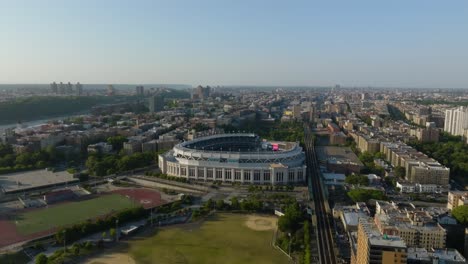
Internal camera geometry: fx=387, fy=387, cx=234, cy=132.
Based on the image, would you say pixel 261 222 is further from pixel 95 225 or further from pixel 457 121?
pixel 457 121

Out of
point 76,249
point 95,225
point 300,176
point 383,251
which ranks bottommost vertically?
point 76,249

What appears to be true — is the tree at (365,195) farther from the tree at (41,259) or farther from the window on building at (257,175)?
the tree at (41,259)

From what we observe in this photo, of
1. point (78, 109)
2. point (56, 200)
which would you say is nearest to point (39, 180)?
point (56, 200)

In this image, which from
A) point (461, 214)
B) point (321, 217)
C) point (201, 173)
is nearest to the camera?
point (461, 214)

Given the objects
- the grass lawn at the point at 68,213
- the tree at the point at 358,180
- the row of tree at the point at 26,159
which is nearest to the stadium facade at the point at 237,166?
the tree at the point at 358,180

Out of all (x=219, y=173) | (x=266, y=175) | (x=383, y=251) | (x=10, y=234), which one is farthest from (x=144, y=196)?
(x=383, y=251)

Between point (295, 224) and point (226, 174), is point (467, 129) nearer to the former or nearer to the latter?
point (226, 174)

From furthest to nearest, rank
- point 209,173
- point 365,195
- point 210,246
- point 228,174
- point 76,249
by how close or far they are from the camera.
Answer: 1. point 209,173
2. point 228,174
3. point 365,195
4. point 210,246
5. point 76,249
